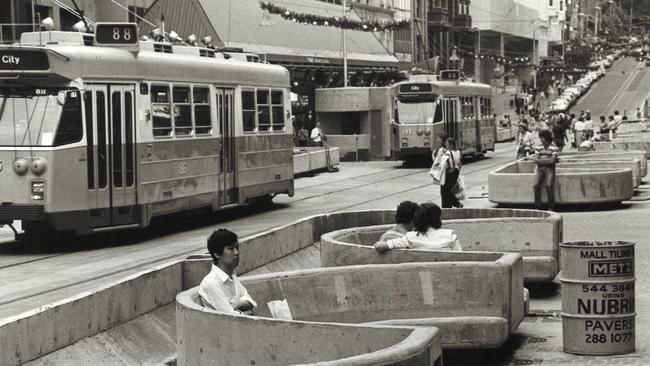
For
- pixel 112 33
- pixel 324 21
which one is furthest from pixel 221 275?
pixel 324 21

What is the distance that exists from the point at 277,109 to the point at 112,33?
7.22m

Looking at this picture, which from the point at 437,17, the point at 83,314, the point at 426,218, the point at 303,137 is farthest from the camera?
the point at 437,17

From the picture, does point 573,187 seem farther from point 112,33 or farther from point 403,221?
point 403,221

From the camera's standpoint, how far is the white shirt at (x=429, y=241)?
534 inches

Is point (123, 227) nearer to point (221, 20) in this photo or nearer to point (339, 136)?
point (221, 20)

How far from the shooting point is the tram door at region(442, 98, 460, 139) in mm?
47156

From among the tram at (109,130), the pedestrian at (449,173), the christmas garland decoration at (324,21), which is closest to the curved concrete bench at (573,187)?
the pedestrian at (449,173)

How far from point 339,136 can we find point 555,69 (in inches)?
3343

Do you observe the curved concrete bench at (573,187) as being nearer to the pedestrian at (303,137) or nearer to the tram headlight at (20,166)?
the tram headlight at (20,166)

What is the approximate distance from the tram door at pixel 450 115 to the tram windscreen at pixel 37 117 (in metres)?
27.0

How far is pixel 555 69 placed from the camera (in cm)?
13738

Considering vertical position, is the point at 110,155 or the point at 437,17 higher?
the point at 437,17

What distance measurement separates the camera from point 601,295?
452 inches

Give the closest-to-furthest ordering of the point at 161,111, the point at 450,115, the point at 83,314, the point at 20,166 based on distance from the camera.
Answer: the point at 83,314
the point at 20,166
the point at 161,111
the point at 450,115
